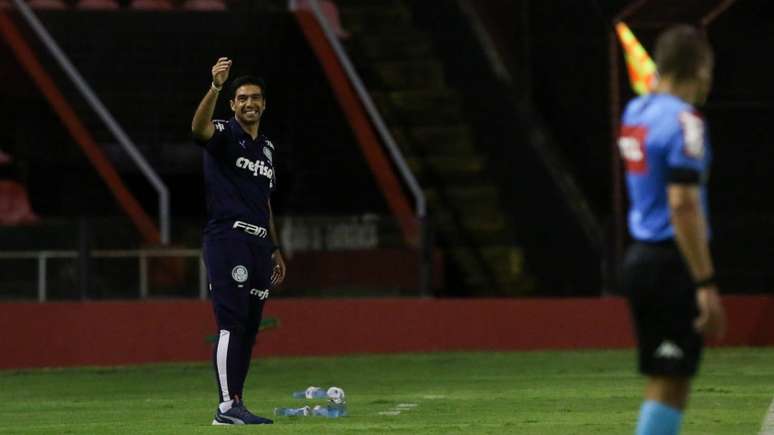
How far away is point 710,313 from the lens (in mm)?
7270

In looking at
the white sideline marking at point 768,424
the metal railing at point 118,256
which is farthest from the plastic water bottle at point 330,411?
the metal railing at point 118,256

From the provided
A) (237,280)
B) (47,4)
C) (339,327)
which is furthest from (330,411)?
(47,4)

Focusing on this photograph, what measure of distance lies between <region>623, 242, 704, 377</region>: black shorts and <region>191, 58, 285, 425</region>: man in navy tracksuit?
14.2 feet

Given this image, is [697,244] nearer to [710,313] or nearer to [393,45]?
[710,313]

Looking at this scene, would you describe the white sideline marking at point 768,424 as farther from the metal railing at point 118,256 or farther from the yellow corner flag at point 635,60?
the yellow corner flag at point 635,60

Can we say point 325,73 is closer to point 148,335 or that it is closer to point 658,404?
point 148,335

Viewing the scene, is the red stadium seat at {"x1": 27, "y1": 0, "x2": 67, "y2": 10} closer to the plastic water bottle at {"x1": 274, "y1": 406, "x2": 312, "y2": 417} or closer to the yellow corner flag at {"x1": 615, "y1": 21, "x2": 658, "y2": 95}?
the yellow corner flag at {"x1": 615, "y1": 21, "x2": 658, "y2": 95}

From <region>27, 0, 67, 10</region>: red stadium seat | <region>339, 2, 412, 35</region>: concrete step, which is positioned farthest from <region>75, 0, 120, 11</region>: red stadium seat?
<region>339, 2, 412, 35</region>: concrete step

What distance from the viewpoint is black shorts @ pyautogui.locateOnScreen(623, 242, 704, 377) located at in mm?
7508

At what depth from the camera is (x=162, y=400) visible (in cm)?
1431

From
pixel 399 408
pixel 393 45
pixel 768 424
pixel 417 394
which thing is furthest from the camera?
pixel 393 45

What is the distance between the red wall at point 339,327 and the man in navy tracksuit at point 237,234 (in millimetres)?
7654

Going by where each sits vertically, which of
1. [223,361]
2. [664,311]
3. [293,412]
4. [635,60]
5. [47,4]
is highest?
[47,4]

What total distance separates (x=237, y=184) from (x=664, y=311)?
4.68m
